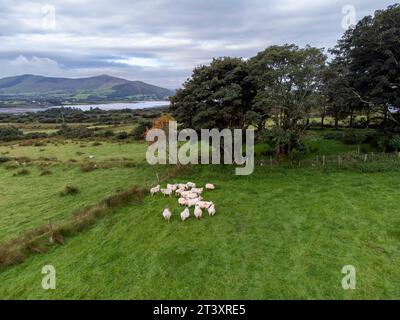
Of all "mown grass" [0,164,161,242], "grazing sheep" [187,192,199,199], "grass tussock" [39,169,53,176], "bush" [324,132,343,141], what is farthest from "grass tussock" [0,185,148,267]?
"bush" [324,132,343,141]

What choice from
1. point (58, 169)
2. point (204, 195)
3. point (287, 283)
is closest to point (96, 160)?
point (58, 169)

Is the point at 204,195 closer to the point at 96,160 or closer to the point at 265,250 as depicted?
the point at 265,250

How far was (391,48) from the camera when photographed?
94.1ft

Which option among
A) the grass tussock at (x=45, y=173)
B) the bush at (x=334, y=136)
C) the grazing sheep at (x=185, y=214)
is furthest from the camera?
the bush at (x=334, y=136)

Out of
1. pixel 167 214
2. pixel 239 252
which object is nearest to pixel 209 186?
pixel 167 214

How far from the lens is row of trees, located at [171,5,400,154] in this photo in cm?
2436

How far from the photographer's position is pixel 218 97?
26688mm

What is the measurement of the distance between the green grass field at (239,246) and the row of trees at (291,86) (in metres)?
6.38

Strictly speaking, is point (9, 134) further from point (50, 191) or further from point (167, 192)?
point (167, 192)

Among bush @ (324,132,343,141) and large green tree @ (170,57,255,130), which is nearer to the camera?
large green tree @ (170,57,255,130)

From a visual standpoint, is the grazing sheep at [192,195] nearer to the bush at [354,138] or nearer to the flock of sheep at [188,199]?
the flock of sheep at [188,199]

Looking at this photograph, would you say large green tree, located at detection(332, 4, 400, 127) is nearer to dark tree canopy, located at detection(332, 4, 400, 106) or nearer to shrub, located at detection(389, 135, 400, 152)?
dark tree canopy, located at detection(332, 4, 400, 106)

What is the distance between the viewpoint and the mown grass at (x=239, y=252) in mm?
10727

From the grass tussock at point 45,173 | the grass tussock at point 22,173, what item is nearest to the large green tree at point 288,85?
the grass tussock at point 45,173
